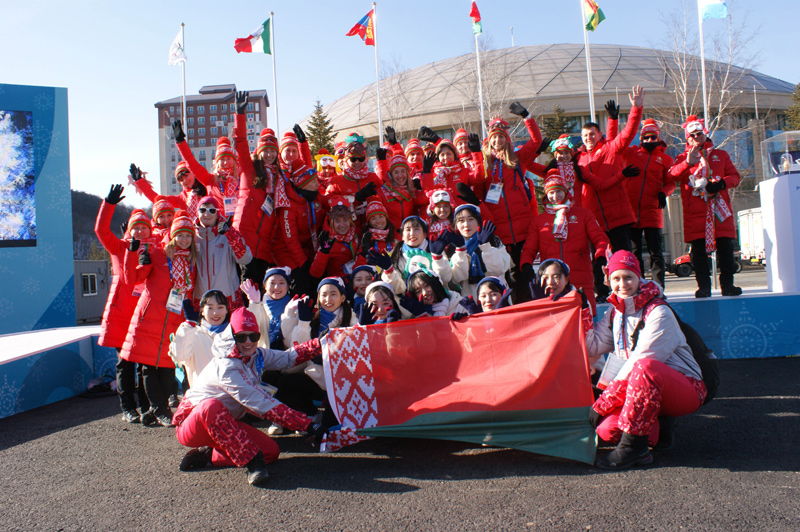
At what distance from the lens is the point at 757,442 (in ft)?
12.4

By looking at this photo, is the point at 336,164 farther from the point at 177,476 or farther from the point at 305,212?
the point at 177,476

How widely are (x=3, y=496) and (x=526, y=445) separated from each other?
3.36 meters

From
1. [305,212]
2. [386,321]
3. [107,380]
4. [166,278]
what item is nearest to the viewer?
[386,321]

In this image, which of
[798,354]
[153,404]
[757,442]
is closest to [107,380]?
[153,404]

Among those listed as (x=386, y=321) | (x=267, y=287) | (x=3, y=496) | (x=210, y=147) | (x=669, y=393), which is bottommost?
(x=3, y=496)

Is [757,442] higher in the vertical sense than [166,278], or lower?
lower

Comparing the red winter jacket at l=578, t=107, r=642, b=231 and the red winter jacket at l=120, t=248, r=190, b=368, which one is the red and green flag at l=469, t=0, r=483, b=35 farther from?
the red winter jacket at l=120, t=248, r=190, b=368

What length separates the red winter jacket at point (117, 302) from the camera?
17.6 ft

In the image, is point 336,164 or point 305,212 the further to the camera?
point 336,164

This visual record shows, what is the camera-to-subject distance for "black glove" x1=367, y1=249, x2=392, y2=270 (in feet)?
16.6

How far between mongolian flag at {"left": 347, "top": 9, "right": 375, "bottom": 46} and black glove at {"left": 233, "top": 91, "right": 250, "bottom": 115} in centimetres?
1054

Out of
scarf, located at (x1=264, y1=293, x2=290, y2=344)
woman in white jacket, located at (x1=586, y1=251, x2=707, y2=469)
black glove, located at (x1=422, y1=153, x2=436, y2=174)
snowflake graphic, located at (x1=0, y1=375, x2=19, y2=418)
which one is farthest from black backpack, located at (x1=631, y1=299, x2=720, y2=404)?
snowflake graphic, located at (x1=0, y1=375, x2=19, y2=418)

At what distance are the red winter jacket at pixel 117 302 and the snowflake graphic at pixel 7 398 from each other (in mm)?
1194

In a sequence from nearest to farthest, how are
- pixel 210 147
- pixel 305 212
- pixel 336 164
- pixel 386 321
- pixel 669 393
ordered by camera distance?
pixel 669 393 < pixel 386 321 < pixel 305 212 < pixel 336 164 < pixel 210 147
